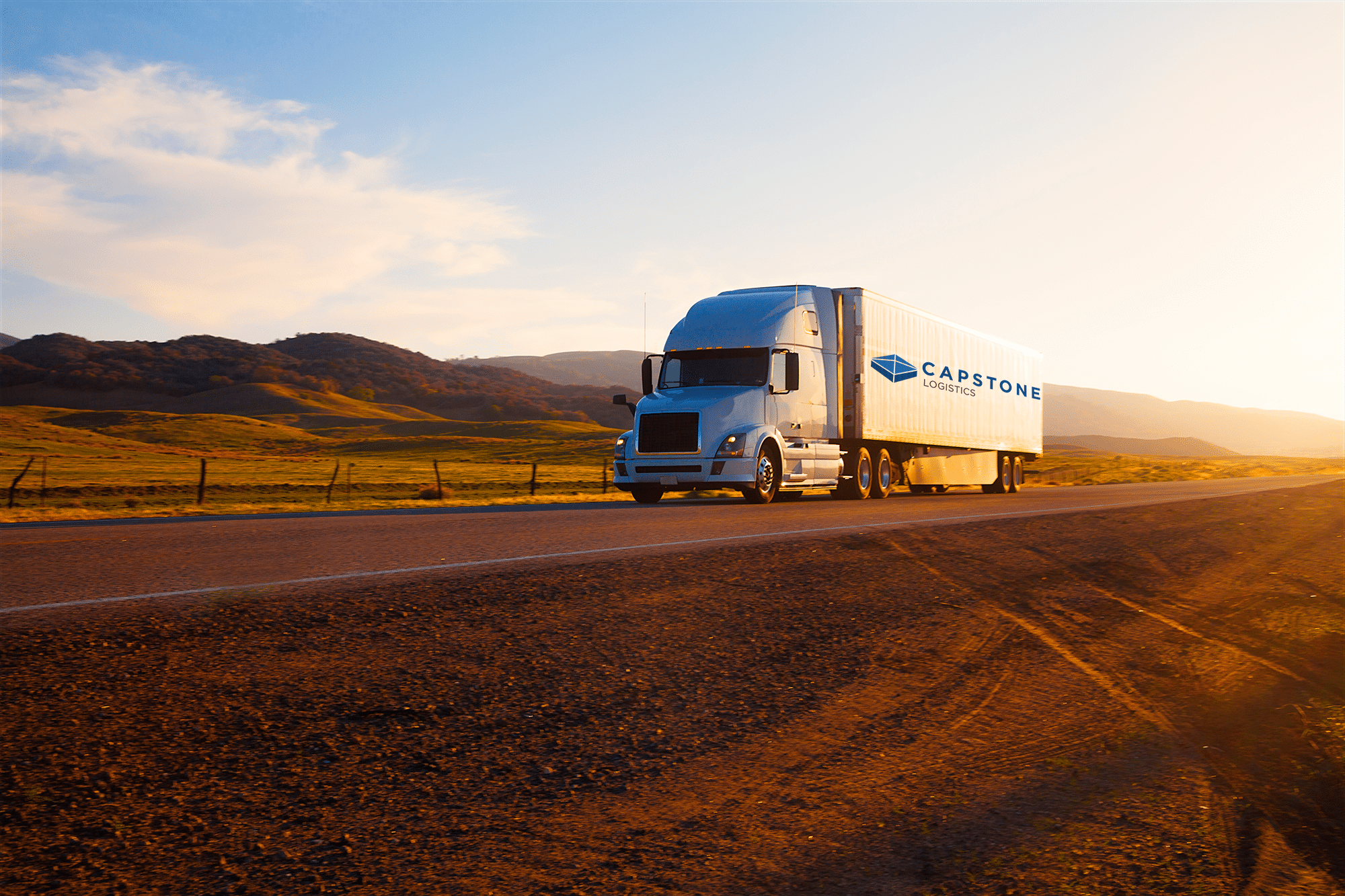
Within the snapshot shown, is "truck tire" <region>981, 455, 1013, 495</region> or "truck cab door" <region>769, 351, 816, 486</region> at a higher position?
"truck cab door" <region>769, 351, 816, 486</region>

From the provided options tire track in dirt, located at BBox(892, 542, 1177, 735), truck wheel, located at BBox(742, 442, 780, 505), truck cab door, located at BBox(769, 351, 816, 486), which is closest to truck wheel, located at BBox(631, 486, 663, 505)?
truck wheel, located at BBox(742, 442, 780, 505)

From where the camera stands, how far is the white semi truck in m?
18.6

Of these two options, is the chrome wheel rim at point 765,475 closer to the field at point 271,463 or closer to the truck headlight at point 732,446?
the truck headlight at point 732,446

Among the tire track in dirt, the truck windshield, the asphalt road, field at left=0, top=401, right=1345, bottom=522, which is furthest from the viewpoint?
field at left=0, top=401, right=1345, bottom=522

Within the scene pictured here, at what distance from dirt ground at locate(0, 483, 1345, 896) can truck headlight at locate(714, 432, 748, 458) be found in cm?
1024

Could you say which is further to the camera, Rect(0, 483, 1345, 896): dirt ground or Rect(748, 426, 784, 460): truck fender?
Rect(748, 426, 784, 460): truck fender

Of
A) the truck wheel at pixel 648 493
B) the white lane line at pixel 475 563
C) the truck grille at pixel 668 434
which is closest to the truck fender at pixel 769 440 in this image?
the truck grille at pixel 668 434

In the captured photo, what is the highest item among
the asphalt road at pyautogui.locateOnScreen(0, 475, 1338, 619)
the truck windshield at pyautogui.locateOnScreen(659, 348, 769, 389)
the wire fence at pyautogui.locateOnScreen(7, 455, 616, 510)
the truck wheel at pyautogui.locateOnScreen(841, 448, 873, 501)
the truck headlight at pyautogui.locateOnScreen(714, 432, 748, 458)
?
the truck windshield at pyautogui.locateOnScreen(659, 348, 769, 389)

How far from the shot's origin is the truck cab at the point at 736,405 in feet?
60.4

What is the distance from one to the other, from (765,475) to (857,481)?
406cm

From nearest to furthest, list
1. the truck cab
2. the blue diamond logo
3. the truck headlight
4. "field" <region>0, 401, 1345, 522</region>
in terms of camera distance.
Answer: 1. the truck headlight
2. the truck cab
3. the blue diamond logo
4. "field" <region>0, 401, 1345, 522</region>

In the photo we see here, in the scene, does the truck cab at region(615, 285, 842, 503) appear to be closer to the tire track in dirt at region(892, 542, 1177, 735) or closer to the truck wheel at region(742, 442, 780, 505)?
the truck wheel at region(742, 442, 780, 505)

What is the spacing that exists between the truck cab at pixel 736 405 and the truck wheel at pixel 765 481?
3 cm

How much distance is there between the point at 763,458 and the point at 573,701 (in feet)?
46.2
